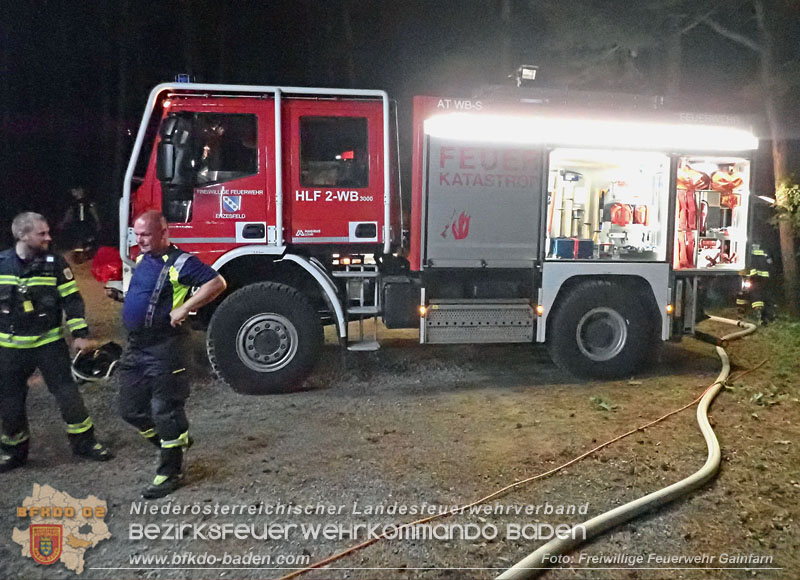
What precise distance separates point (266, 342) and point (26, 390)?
83.9 inches

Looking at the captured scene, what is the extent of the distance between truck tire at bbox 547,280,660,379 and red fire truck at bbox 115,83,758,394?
2cm

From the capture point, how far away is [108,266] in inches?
239

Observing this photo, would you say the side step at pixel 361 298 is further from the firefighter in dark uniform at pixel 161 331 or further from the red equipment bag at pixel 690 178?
the red equipment bag at pixel 690 178

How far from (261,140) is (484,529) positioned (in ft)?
13.0

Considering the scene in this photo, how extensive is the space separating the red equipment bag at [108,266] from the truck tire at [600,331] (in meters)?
4.19

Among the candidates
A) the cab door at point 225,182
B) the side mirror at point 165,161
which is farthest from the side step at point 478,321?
the side mirror at point 165,161

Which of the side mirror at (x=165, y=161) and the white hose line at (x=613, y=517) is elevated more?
the side mirror at (x=165, y=161)

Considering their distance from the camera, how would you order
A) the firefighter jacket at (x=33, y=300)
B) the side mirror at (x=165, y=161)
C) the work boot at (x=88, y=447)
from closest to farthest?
1. the firefighter jacket at (x=33, y=300)
2. the work boot at (x=88, y=447)
3. the side mirror at (x=165, y=161)

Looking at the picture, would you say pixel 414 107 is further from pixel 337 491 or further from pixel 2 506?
pixel 2 506

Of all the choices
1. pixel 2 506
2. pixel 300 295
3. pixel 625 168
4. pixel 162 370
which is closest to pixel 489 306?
pixel 300 295

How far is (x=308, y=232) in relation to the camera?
617 centimetres

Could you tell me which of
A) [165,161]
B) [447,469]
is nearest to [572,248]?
[447,469]

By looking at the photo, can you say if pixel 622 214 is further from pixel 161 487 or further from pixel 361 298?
pixel 161 487

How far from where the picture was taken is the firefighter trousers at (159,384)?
401cm
